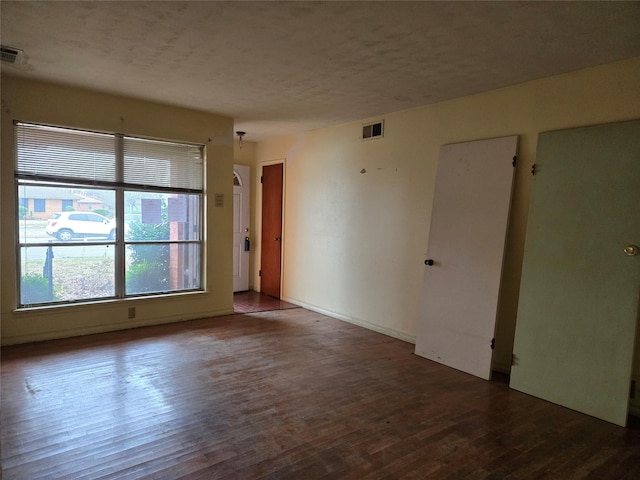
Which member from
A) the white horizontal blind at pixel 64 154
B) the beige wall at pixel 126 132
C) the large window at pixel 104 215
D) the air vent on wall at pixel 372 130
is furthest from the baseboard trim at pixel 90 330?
the air vent on wall at pixel 372 130

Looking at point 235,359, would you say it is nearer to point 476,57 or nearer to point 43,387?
point 43,387

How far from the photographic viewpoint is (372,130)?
4918 millimetres

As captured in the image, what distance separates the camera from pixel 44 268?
4188mm

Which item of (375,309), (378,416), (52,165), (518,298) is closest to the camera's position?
(378,416)

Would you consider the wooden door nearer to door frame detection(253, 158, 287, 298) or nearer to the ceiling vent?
door frame detection(253, 158, 287, 298)

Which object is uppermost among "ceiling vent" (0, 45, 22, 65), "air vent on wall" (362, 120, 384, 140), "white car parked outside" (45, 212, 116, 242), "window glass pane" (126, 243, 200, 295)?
"ceiling vent" (0, 45, 22, 65)

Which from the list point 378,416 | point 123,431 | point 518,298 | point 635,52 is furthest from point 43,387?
point 635,52

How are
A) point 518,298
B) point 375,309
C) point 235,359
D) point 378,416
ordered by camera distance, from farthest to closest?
point 375,309
point 235,359
point 518,298
point 378,416

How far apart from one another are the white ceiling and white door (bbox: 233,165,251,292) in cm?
269

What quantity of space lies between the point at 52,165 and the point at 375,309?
3863mm

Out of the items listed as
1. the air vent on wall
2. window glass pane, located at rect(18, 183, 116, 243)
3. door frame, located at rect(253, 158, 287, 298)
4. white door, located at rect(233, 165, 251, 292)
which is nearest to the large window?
window glass pane, located at rect(18, 183, 116, 243)

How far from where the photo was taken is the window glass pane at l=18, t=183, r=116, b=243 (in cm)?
404

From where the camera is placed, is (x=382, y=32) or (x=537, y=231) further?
(x=537, y=231)

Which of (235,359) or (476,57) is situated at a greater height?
(476,57)
